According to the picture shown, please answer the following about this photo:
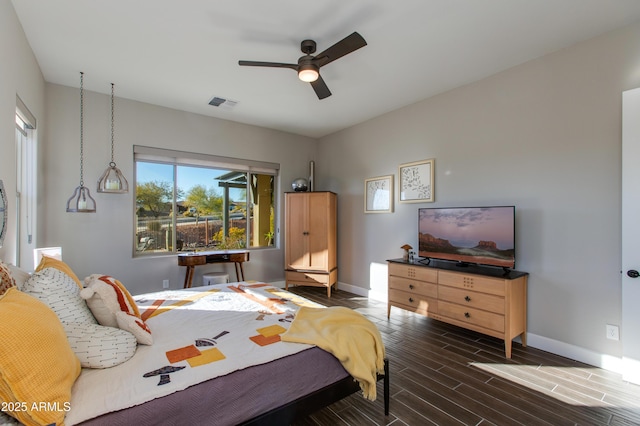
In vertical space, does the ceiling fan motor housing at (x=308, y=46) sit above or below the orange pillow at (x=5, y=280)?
above

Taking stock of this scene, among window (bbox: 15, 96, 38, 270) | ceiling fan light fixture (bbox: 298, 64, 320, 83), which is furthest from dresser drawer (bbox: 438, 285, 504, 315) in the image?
window (bbox: 15, 96, 38, 270)

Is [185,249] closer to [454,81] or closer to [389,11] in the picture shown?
[389,11]

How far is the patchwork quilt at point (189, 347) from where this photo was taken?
1.21 metres

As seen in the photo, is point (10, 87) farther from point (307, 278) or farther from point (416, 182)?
point (416, 182)

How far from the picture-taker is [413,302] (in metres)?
3.44

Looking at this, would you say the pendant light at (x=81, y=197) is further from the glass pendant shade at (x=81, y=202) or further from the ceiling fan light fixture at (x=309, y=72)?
the ceiling fan light fixture at (x=309, y=72)

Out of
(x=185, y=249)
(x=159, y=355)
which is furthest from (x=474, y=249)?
(x=185, y=249)

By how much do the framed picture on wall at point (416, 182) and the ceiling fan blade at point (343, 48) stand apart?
82.6 inches

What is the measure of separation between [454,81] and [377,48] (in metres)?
1.22

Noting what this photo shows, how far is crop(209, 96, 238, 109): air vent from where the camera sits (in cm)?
394

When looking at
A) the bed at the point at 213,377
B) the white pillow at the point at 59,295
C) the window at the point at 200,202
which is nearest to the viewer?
the bed at the point at 213,377

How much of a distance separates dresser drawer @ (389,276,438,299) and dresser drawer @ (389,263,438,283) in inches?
1.9

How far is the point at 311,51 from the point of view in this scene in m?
2.68

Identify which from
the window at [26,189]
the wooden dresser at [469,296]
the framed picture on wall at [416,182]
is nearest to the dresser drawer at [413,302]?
the wooden dresser at [469,296]
